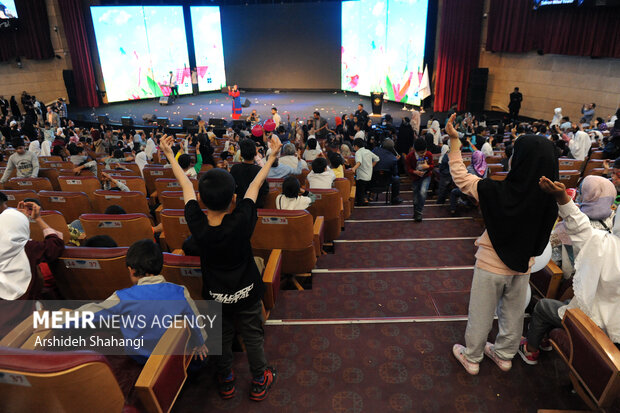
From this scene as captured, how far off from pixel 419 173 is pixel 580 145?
130 inches

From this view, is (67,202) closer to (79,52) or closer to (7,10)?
(7,10)

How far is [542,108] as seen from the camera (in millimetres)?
12023

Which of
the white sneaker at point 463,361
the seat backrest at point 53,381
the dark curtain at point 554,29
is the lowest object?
the white sneaker at point 463,361

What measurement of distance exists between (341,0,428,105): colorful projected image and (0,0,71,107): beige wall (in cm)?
1197

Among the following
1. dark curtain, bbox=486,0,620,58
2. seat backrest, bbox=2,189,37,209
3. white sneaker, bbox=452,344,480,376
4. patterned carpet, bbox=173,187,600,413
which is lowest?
patterned carpet, bbox=173,187,600,413

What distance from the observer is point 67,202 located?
415 centimetres

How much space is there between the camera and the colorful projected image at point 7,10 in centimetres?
1365

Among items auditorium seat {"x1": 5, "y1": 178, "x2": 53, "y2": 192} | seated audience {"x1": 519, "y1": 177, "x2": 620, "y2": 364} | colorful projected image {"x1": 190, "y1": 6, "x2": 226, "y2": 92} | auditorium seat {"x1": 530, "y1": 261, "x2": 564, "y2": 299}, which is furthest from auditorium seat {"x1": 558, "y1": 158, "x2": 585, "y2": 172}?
colorful projected image {"x1": 190, "y1": 6, "x2": 226, "y2": 92}

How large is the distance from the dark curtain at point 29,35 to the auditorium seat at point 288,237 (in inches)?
655

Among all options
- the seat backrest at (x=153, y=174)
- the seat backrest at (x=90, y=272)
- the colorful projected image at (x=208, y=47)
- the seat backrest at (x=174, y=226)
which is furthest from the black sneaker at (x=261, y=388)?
the colorful projected image at (x=208, y=47)

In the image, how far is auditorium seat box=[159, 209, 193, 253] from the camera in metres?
3.15

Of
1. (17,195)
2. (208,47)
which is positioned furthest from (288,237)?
(208,47)

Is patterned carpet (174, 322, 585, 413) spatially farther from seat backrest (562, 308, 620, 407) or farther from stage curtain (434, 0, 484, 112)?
stage curtain (434, 0, 484, 112)

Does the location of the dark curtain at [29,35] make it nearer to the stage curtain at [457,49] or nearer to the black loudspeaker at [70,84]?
the black loudspeaker at [70,84]
